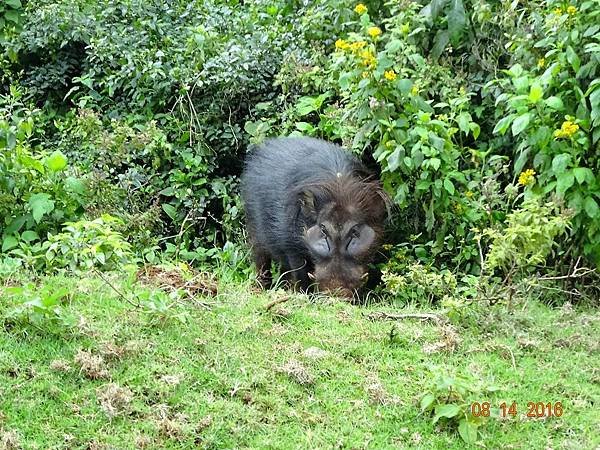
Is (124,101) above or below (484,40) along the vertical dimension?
below

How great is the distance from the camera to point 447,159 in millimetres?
6434

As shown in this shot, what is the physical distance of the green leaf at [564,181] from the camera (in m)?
5.79

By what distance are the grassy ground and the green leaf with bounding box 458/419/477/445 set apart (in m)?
0.05

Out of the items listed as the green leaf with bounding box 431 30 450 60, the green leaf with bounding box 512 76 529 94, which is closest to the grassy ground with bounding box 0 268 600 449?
the green leaf with bounding box 512 76 529 94

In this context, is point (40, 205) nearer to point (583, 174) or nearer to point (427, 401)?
point (427, 401)

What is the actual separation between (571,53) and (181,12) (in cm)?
493

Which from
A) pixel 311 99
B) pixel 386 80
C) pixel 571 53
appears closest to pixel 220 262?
pixel 311 99

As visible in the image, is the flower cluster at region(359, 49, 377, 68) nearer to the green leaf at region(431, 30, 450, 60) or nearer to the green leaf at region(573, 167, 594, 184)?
the green leaf at region(431, 30, 450, 60)

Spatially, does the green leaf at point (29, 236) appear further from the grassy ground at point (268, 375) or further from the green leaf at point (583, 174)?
the green leaf at point (583, 174)

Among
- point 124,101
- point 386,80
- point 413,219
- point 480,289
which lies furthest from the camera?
point 124,101

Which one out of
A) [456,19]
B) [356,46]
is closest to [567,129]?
[356,46]

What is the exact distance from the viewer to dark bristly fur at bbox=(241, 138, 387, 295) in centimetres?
681

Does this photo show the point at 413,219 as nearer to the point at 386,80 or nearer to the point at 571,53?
the point at 386,80

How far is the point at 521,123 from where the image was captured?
5.79 m
